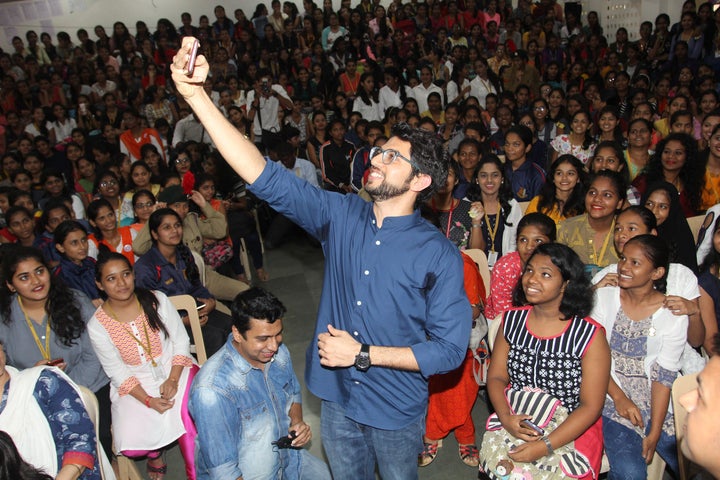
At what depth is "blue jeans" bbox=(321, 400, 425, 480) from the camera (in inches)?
70.9

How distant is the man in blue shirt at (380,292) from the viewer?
1.56 m

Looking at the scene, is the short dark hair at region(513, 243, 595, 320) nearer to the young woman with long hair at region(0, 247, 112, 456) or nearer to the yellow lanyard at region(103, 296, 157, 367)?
the yellow lanyard at region(103, 296, 157, 367)

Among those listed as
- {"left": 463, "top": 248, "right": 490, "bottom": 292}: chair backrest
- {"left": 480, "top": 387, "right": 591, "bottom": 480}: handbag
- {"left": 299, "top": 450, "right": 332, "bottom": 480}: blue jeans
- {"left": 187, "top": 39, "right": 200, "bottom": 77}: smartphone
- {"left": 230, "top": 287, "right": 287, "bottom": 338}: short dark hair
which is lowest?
{"left": 299, "top": 450, "right": 332, "bottom": 480}: blue jeans

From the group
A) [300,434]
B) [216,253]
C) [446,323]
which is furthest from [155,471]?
[446,323]

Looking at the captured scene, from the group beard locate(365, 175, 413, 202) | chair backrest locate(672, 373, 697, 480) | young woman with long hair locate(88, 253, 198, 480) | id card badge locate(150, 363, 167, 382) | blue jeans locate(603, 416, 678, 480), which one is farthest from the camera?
id card badge locate(150, 363, 167, 382)

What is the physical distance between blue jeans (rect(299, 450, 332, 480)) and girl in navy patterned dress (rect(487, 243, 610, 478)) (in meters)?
0.78

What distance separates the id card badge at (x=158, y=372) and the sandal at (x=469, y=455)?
5.28 ft

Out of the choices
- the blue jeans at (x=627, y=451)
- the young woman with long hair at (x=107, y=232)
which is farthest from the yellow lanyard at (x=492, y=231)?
the young woman with long hair at (x=107, y=232)

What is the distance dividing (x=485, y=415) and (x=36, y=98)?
850cm

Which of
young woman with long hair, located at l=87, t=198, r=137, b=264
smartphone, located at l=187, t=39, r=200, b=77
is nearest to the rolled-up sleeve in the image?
smartphone, located at l=187, t=39, r=200, b=77

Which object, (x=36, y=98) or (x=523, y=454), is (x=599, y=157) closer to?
(x=523, y=454)

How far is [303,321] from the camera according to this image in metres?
4.36

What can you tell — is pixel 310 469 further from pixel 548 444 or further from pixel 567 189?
pixel 567 189

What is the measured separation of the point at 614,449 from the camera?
7.44 feet
